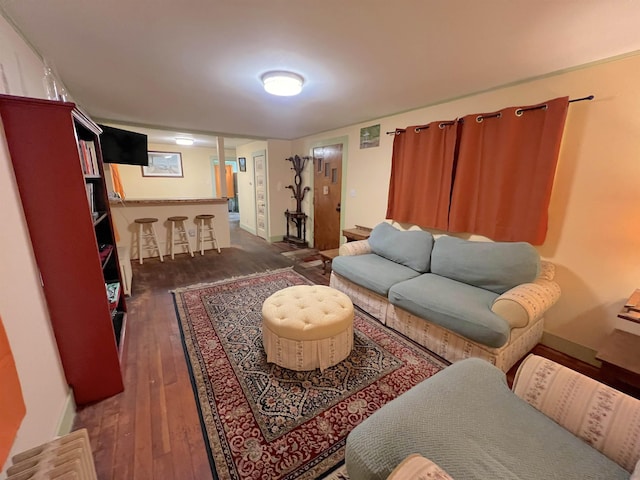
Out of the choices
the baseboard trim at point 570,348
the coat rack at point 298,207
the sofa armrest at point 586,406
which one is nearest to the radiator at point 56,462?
the sofa armrest at point 586,406

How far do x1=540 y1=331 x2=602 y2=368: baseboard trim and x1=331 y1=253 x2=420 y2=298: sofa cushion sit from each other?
3.91ft

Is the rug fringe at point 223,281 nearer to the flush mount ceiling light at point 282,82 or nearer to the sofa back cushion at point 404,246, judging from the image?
the sofa back cushion at point 404,246

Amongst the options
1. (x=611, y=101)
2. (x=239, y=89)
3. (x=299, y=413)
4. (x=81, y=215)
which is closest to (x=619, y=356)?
(x=611, y=101)

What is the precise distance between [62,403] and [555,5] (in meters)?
3.30

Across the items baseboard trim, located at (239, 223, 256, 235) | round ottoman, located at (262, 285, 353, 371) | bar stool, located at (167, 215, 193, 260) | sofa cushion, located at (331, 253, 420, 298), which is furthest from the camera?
baseboard trim, located at (239, 223, 256, 235)

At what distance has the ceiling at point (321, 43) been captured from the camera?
1303 mm

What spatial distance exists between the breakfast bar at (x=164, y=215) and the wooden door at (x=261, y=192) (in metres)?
0.94

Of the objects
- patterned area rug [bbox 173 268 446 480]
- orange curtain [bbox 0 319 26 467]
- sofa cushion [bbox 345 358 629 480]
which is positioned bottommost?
patterned area rug [bbox 173 268 446 480]

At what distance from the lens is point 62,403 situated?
1.44 meters

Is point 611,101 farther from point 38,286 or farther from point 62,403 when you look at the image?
point 62,403

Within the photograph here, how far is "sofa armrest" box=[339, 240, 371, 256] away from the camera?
3145 millimetres

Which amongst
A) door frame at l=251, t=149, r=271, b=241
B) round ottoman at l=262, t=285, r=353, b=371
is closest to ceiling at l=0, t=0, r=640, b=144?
round ottoman at l=262, t=285, r=353, b=371

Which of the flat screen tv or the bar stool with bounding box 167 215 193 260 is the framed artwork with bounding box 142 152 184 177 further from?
the flat screen tv

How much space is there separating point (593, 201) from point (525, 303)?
1.02m
